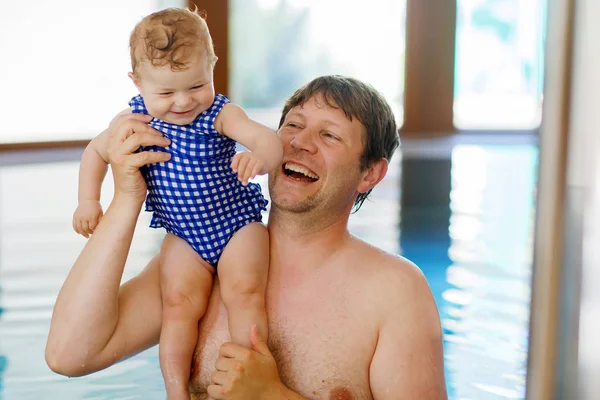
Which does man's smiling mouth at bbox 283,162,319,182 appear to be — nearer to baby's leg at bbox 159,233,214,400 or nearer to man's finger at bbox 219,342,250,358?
baby's leg at bbox 159,233,214,400

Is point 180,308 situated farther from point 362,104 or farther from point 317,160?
point 362,104

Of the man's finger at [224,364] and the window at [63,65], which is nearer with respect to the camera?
the man's finger at [224,364]

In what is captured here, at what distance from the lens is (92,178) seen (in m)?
1.77

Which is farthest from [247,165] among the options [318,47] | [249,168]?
[318,47]

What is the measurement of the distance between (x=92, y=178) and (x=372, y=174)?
2.33ft

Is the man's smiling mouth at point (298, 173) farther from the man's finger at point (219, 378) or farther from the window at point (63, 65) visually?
the window at point (63, 65)

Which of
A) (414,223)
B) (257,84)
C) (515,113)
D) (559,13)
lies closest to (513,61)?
(515,113)

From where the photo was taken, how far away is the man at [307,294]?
68.9 inches

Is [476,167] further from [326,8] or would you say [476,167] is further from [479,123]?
[326,8]

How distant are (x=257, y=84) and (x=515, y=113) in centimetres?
461

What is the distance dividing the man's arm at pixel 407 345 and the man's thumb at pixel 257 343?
0.26m

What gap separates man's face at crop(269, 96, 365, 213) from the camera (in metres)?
1.88

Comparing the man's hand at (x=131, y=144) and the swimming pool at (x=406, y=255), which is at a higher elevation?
the man's hand at (x=131, y=144)

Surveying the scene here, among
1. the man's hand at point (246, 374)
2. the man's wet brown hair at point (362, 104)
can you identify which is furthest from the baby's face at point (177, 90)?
the man's hand at point (246, 374)
